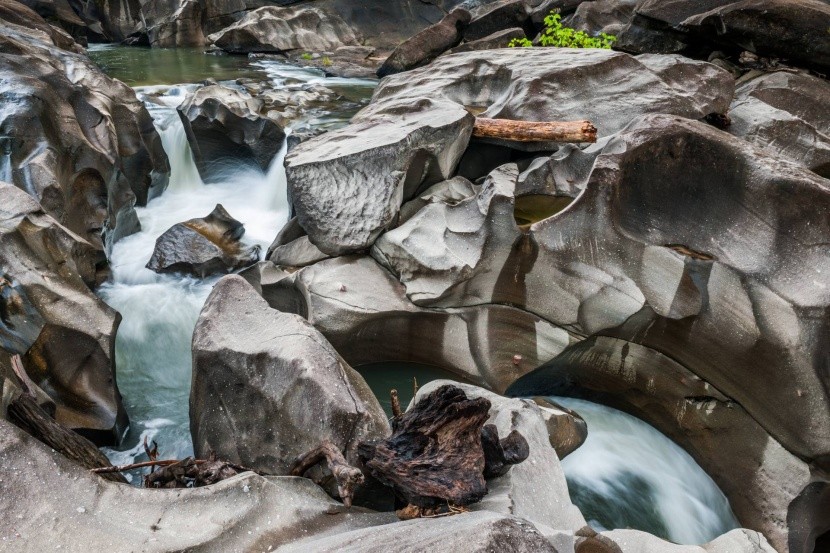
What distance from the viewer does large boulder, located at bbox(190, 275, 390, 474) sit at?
3285 millimetres

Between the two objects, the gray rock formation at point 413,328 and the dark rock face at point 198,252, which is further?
the dark rock face at point 198,252

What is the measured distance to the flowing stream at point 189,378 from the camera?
14.6 ft

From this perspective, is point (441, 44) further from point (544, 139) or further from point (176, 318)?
point (176, 318)

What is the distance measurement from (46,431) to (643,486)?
3954 mm

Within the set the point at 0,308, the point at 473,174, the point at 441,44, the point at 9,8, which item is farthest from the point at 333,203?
the point at 441,44

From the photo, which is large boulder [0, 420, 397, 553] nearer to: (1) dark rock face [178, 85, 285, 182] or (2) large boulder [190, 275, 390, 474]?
(2) large boulder [190, 275, 390, 474]

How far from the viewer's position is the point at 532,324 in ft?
16.7

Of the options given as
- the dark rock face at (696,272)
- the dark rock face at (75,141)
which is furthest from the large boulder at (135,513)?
the dark rock face at (75,141)

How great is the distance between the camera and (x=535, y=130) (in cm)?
614

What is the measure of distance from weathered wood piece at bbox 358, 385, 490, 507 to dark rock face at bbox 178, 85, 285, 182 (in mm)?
6527

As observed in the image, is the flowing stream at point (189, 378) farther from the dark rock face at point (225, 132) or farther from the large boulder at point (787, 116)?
the large boulder at point (787, 116)

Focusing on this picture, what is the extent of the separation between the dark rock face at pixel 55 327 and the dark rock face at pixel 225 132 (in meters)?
4.22

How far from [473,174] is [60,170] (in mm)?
4190

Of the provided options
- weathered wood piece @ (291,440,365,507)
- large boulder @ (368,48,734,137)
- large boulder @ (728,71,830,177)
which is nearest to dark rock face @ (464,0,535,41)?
large boulder @ (368,48,734,137)
